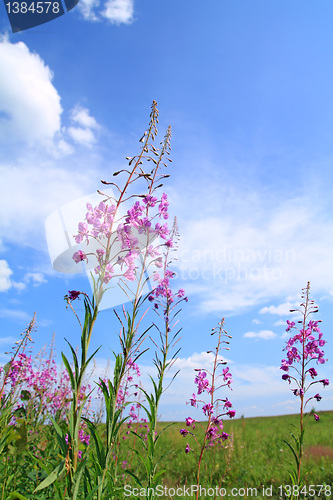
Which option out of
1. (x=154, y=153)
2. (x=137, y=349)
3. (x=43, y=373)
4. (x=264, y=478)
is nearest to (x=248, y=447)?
(x=264, y=478)

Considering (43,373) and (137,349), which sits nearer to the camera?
(137,349)

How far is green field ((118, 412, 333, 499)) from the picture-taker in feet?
25.4

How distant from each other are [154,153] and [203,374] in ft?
10.2

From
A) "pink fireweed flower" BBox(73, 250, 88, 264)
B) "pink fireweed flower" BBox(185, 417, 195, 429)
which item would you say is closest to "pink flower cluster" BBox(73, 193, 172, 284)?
"pink fireweed flower" BBox(73, 250, 88, 264)

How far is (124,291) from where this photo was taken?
9.32 ft

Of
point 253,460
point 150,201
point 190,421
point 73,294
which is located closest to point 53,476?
point 73,294

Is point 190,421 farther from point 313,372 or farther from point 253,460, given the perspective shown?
point 253,460

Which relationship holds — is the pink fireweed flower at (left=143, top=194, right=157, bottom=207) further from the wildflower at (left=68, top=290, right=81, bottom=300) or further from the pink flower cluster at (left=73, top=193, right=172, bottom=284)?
the wildflower at (left=68, top=290, right=81, bottom=300)

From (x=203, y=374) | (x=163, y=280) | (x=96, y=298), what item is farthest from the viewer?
(x=163, y=280)

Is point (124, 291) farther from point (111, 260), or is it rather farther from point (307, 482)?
point (307, 482)

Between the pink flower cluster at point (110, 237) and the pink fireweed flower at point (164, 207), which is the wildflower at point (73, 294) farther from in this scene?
the pink fireweed flower at point (164, 207)

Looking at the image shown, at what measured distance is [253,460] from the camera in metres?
9.41

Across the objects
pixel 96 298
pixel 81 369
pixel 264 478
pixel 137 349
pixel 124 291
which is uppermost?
pixel 124 291

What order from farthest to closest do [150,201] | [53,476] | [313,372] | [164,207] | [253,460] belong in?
[253,460]
[313,372]
[164,207]
[150,201]
[53,476]
